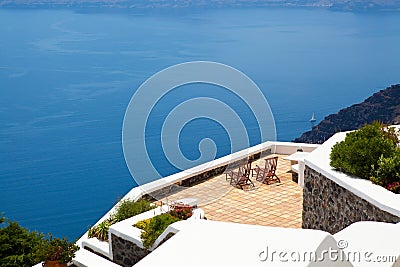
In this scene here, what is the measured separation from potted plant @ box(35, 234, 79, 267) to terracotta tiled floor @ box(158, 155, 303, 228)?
3067 millimetres

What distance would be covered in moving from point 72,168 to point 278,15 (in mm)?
126895

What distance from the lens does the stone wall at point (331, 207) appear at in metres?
6.27

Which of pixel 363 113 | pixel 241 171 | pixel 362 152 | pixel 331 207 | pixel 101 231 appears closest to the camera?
pixel 362 152

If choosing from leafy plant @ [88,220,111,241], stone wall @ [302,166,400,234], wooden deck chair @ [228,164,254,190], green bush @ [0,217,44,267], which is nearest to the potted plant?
green bush @ [0,217,44,267]

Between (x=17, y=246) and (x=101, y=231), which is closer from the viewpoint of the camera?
(x=17, y=246)

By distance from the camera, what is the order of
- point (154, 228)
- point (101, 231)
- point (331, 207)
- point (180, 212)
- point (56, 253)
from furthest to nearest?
point (101, 231)
point (180, 212)
point (331, 207)
point (154, 228)
point (56, 253)

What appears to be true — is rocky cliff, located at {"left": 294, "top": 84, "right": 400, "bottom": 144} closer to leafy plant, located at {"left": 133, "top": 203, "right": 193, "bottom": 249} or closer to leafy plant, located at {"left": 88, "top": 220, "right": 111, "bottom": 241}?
leafy plant, located at {"left": 88, "top": 220, "right": 111, "bottom": 241}

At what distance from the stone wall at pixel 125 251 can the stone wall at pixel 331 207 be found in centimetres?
240

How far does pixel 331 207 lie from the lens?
7.22 meters

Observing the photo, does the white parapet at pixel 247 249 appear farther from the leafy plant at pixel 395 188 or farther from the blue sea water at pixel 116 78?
the blue sea water at pixel 116 78

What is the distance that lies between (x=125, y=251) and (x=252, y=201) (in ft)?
9.47

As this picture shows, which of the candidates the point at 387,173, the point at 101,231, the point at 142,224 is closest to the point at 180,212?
the point at 142,224

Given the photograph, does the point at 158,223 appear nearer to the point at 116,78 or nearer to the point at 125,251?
the point at 125,251

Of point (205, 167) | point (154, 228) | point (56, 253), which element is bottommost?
point (205, 167)
